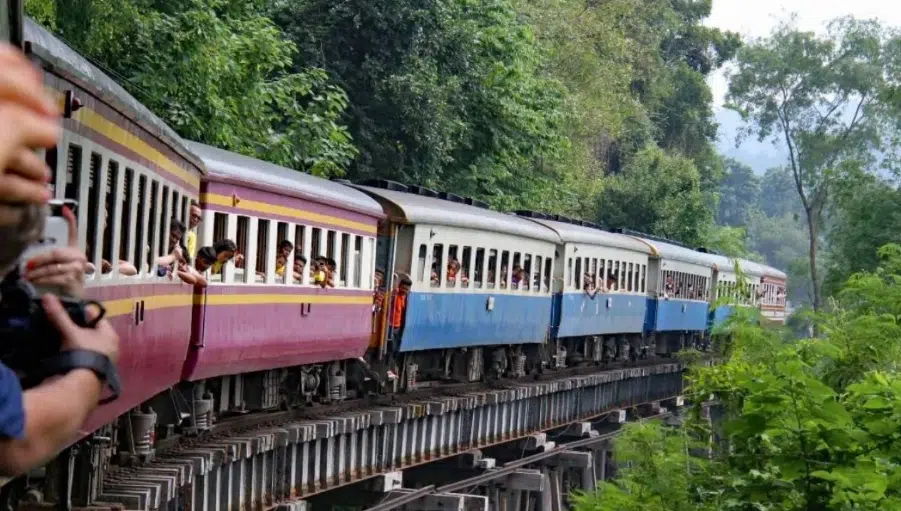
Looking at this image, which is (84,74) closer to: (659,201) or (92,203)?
(92,203)

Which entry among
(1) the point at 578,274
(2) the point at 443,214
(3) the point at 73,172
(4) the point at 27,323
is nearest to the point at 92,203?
(3) the point at 73,172

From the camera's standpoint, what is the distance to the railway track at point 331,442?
11.9 meters

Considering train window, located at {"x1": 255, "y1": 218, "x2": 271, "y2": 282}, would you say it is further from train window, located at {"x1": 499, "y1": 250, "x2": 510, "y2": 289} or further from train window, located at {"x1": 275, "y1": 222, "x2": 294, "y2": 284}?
train window, located at {"x1": 499, "y1": 250, "x2": 510, "y2": 289}

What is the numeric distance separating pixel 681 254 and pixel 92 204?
31.7m

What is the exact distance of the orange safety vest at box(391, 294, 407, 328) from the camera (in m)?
19.7

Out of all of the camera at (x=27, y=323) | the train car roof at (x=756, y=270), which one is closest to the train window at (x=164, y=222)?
the camera at (x=27, y=323)

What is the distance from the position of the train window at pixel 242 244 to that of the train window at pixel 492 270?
9839mm

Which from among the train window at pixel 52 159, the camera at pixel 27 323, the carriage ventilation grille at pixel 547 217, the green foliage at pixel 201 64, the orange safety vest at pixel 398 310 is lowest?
the orange safety vest at pixel 398 310

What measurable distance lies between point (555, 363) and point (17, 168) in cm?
2842

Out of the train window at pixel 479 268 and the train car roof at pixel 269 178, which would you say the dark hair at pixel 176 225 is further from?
the train window at pixel 479 268

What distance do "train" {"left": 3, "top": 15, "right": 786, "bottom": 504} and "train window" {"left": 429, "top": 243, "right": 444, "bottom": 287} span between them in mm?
25

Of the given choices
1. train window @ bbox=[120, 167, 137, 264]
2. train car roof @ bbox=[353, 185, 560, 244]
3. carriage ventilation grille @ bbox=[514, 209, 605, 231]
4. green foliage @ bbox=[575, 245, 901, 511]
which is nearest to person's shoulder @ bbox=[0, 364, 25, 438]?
green foliage @ bbox=[575, 245, 901, 511]

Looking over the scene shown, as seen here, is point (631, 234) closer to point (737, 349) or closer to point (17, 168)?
point (737, 349)

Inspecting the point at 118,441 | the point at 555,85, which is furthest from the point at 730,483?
the point at 555,85
